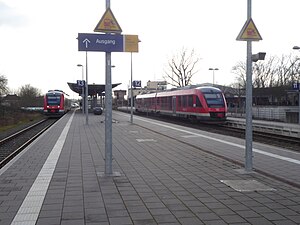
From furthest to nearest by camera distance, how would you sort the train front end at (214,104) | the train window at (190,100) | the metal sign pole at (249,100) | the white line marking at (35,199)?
the train window at (190,100) → the train front end at (214,104) → the metal sign pole at (249,100) → the white line marking at (35,199)

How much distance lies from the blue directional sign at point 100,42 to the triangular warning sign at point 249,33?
8.57 feet

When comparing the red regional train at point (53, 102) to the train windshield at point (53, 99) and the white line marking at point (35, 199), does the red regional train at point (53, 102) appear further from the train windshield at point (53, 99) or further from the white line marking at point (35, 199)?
the white line marking at point (35, 199)

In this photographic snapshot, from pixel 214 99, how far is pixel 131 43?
20.5 m

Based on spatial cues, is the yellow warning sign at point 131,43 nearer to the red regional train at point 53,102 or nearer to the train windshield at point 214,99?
the train windshield at point 214,99

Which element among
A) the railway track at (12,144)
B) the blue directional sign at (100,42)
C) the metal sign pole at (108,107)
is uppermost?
the blue directional sign at (100,42)

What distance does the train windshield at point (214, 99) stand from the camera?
28.1 metres

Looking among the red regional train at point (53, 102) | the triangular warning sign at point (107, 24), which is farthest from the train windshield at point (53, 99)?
the triangular warning sign at point (107, 24)

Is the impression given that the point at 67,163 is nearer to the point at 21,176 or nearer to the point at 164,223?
the point at 21,176

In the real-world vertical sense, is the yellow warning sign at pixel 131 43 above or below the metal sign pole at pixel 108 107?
above

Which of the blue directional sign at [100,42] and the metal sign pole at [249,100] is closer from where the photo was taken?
the blue directional sign at [100,42]

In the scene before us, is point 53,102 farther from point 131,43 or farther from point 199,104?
point 131,43

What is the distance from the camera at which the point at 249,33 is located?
28.9ft

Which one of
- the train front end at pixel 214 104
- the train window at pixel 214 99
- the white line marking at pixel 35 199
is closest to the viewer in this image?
the white line marking at pixel 35 199

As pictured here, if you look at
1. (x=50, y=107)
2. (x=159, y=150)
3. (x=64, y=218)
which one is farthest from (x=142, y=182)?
(x=50, y=107)
